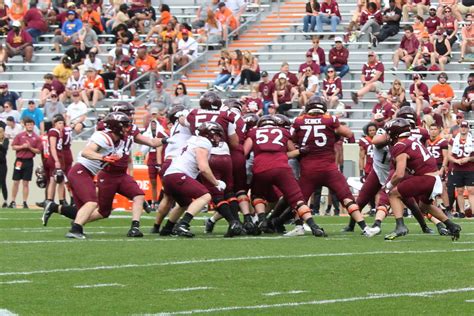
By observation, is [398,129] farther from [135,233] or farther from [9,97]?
[9,97]

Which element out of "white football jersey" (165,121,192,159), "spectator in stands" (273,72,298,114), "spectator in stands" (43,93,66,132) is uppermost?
"white football jersey" (165,121,192,159)

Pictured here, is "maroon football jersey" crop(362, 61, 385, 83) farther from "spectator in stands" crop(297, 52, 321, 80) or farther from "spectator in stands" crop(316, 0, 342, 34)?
"spectator in stands" crop(316, 0, 342, 34)

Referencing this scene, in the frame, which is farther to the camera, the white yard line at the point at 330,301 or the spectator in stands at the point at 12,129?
the spectator in stands at the point at 12,129

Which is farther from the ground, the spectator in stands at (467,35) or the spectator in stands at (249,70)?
the spectator in stands at (467,35)

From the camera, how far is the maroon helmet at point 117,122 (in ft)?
43.1

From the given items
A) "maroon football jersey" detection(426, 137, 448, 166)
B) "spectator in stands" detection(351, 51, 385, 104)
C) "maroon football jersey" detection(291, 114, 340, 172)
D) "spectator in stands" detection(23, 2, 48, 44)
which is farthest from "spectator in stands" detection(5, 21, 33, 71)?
"maroon football jersey" detection(291, 114, 340, 172)

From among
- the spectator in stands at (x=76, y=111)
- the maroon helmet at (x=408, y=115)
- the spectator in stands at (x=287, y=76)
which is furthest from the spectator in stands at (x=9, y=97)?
the maroon helmet at (x=408, y=115)

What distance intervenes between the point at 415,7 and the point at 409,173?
12.1m

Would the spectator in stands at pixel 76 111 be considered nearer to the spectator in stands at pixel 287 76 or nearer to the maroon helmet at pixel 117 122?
the spectator in stands at pixel 287 76

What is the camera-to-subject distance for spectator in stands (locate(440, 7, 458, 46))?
23.3 metres

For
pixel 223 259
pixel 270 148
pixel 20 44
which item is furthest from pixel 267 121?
pixel 20 44

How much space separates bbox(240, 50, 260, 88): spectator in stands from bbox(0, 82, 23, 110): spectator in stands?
459cm

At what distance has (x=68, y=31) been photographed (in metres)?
27.8

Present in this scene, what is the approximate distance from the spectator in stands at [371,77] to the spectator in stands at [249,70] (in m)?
2.15
